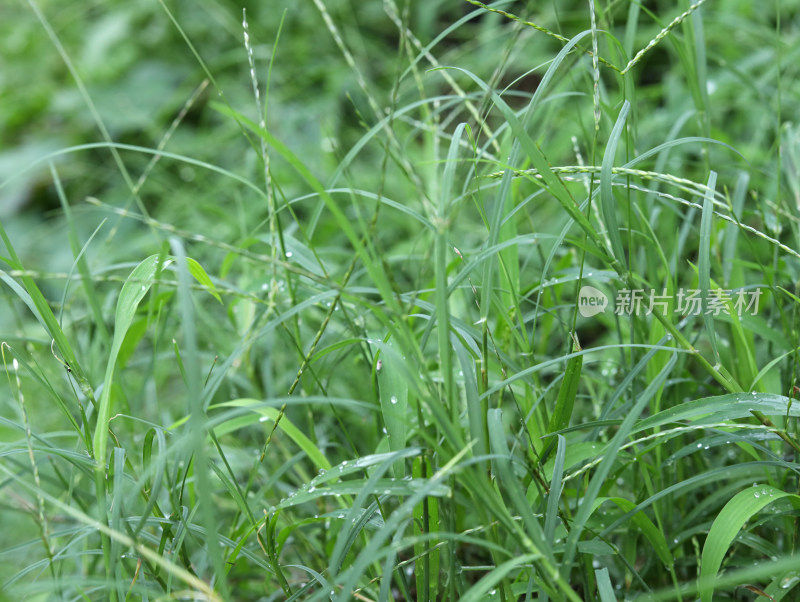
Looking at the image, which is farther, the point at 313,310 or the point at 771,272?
the point at 313,310

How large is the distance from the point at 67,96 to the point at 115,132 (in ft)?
0.96

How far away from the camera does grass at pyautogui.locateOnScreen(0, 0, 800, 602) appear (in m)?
0.56

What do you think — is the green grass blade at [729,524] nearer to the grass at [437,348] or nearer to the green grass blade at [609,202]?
the grass at [437,348]

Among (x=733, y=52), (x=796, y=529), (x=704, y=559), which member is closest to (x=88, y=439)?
(x=704, y=559)

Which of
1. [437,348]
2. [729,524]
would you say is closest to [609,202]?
[729,524]

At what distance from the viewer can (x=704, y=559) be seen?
1.91 feet

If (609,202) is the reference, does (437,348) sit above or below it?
below

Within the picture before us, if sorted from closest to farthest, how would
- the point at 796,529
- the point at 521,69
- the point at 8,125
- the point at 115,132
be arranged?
the point at 796,529, the point at 521,69, the point at 115,132, the point at 8,125

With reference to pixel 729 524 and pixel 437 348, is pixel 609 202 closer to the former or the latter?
pixel 729 524

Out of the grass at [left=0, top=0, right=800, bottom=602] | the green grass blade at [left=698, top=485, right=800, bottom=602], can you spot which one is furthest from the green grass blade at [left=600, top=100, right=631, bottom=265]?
the green grass blade at [left=698, top=485, right=800, bottom=602]

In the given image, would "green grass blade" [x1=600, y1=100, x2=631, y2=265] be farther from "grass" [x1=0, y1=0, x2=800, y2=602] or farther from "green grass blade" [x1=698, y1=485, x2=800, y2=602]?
"green grass blade" [x1=698, y1=485, x2=800, y2=602]

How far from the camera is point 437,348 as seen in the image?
101 centimetres

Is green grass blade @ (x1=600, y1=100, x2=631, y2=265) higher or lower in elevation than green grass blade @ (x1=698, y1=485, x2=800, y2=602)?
higher

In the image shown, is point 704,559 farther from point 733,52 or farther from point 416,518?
point 733,52
